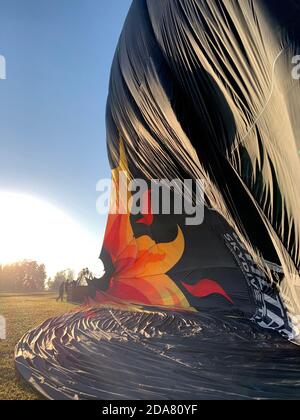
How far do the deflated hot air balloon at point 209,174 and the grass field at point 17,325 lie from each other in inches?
5.8

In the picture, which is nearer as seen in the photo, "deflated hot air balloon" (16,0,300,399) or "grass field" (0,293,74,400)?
"grass field" (0,293,74,400)

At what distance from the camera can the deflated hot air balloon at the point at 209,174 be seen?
374 cm

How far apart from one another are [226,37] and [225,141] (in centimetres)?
113

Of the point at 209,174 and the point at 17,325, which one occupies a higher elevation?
the point at 209,174

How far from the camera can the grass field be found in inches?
131

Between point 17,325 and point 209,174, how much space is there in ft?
12.7

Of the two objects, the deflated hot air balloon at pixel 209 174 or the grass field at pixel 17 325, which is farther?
the deflated hot air balloon at pixel 209 174

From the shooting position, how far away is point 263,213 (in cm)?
446

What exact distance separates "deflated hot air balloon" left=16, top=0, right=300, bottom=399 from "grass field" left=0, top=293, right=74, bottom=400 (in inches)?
5.8

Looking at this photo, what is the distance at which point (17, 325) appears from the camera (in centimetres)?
585

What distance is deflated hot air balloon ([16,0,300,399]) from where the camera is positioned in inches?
147

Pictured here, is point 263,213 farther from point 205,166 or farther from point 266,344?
point 266,344
